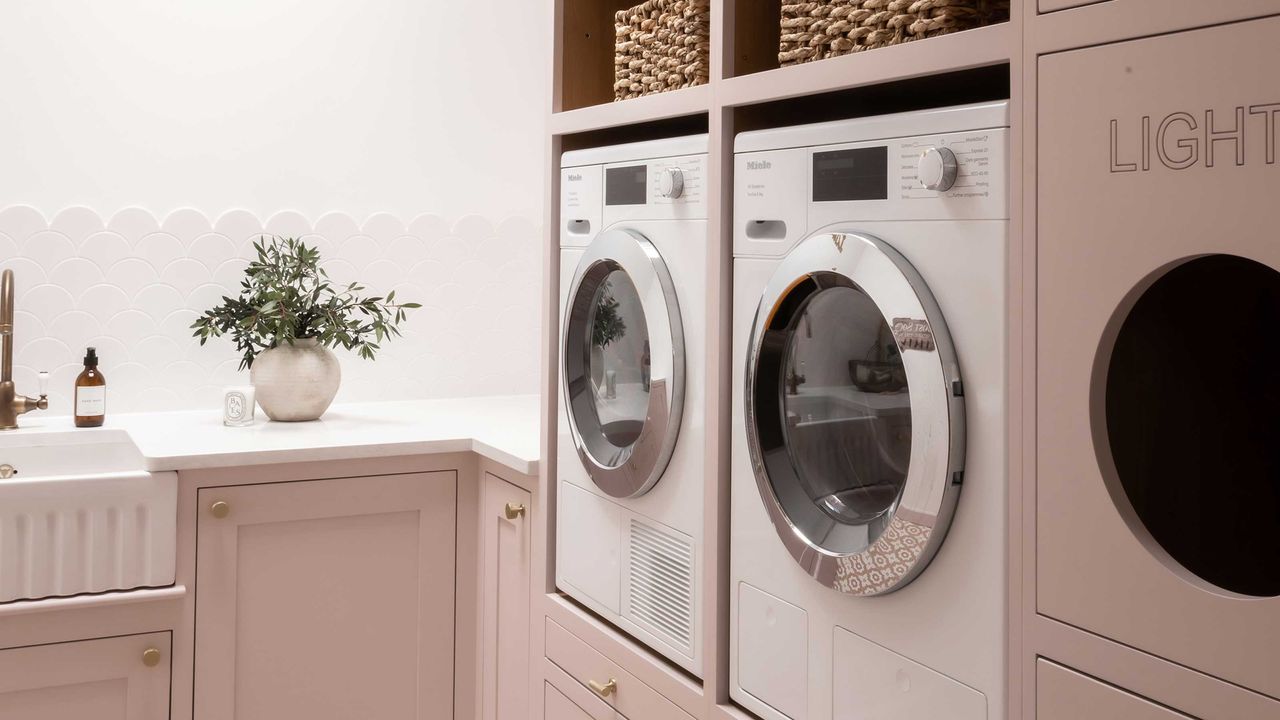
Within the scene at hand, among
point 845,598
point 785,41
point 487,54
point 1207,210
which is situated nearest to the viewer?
point 1207,210

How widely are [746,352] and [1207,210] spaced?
65 centimetres

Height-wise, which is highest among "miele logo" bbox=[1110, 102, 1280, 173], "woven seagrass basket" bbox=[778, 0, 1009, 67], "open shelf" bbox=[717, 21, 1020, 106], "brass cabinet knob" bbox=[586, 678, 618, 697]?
"woven seagrass basket" bbox=[778, 0, 1009, 67]

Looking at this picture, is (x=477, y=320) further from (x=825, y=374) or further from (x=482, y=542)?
(x=825, y=374)

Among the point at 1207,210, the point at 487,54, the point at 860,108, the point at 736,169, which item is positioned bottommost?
the point at 1207,210

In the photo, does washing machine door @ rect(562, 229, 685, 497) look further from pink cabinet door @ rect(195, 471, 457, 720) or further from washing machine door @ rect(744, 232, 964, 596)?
pink cabinet door @ rect(195, 471, 457, 720)

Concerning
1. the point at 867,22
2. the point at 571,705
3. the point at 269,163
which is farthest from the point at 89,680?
the point at 867,22

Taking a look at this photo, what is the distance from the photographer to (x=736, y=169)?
4.72 feet

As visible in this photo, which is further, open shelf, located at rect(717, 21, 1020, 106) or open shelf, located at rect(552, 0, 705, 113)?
open shelf, located at rect(552, 0, 705, 113)

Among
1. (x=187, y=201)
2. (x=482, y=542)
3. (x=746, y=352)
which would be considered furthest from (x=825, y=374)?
(x=187, y=201)

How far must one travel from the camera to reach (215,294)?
2707 mm

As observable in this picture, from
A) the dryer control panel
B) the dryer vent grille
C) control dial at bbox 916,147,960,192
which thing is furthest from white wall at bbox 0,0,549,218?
control dial at bbox 916,147,960,192

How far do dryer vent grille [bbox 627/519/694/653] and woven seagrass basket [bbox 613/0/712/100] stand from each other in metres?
0.72

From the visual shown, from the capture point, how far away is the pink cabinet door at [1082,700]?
93 cm

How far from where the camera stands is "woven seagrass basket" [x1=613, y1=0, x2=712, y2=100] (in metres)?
1.62
